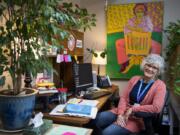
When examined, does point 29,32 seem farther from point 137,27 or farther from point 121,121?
point 137,27

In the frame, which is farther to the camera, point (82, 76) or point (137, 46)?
point (137, 46)

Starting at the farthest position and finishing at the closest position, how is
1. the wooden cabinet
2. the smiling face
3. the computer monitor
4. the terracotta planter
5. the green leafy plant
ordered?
the wooden cabinet
the computer monitor
the smiling face
the terracotta planter
the green leafy plant

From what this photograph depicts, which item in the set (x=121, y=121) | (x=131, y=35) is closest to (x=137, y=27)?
(x=131, y=35)

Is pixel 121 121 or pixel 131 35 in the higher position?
pixel 131 35

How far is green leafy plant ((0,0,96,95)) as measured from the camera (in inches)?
50.9

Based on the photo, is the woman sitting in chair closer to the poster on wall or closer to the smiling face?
the smiling face

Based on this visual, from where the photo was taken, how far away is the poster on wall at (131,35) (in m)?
3.37

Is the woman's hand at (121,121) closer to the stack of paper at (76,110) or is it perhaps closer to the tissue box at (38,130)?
the stack of paper at (76,110)

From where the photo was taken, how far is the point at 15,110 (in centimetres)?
140

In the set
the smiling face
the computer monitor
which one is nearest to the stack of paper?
the computer monitor

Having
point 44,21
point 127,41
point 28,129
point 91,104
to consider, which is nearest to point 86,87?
point 91,104

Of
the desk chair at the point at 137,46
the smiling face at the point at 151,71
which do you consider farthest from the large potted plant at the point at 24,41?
the desk chair at the point at 137,46

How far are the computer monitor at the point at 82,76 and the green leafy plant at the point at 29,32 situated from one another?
118cm

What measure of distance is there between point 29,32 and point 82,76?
145cm
